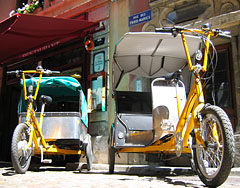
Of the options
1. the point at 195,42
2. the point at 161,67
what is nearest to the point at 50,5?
the point at 161,67

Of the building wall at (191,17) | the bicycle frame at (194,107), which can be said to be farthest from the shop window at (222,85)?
the bicycle frame at (194,107)

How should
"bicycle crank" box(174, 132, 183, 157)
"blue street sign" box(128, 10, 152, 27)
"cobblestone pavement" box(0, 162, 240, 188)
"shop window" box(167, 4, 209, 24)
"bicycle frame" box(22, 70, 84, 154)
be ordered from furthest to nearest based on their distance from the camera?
1. "blue street sign" box(128, 10, 152, 27)
2. "shop window" box(167, 4, 209, 24)
3. "bicycle frame" box(22, 70, 84, 154)
4. "bicycle crank" box(174, 132, 183, 157)
5. "cobblestone pavement" box(0, 162, 240, 188)

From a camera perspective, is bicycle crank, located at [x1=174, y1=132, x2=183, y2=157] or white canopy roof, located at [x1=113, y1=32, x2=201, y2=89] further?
white canopy roof, located at [x1=113, y1=32, x2=201, y2=89]

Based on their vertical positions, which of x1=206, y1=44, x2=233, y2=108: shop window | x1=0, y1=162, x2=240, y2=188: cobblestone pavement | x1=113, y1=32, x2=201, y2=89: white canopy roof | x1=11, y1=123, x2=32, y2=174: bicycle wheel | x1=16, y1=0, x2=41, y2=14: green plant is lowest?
x1=0, y1=162, x2=240, y2=188: cobblestone pavement

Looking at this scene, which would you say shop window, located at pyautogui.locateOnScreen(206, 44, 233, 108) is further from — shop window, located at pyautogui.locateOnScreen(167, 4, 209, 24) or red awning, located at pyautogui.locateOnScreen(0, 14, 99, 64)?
red awning, located at pyautogui.locateOnScreen(0, 14, 99, 64)

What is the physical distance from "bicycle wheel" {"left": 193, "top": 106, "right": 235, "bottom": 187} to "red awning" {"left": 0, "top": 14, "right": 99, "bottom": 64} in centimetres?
559

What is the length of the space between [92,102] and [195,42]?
3964 mm

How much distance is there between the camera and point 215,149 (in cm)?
262

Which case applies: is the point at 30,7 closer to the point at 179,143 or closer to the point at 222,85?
the point at 222,85

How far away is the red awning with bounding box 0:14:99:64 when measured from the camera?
7.16 metres

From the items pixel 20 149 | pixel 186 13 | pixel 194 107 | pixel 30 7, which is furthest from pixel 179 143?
pixel 30 7

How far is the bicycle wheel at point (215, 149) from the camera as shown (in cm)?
239

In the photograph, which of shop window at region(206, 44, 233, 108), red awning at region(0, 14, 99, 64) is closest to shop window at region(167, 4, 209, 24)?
shop window at region(206, 44, 233, 108)

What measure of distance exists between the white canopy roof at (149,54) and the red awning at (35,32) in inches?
110
